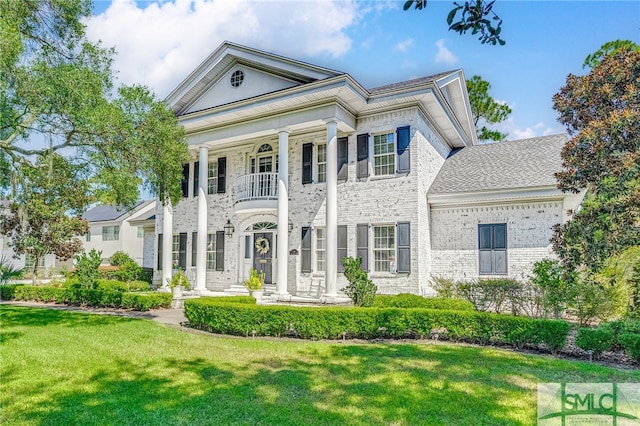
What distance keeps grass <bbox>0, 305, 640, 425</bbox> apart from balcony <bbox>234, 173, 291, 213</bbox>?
7303mm

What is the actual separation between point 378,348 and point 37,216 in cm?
1719

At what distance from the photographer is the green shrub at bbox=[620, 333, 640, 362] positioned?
711 centimetres

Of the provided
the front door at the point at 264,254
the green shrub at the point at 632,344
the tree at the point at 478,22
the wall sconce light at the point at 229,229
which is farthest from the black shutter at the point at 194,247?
the tree at the point at 478,22

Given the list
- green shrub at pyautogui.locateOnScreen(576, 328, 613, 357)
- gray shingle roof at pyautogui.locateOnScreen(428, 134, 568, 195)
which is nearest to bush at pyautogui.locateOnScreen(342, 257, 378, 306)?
green shrub at pyautogui.locateOnScreen(576, 328, 613, 357)

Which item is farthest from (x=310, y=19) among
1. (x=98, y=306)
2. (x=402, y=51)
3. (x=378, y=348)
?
(x=98, y=306)

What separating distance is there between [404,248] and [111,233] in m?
31.3

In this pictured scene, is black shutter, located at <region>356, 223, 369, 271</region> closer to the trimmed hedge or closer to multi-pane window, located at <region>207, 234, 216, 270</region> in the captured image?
the trimmed hedge

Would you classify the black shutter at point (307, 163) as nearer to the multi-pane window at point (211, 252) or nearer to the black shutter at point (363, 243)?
the black shutter at point (363, 243)

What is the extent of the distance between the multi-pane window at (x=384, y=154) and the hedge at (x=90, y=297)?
8.17 meters

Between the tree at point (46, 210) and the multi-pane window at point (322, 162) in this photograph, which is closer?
the tree at point (46, 210)

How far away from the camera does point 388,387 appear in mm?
5668

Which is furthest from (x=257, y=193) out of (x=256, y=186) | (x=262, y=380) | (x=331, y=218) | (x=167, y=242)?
(x=262, y=380)

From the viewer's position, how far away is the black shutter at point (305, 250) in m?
15.5

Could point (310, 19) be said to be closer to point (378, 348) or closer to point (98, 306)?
point (378, 348)
